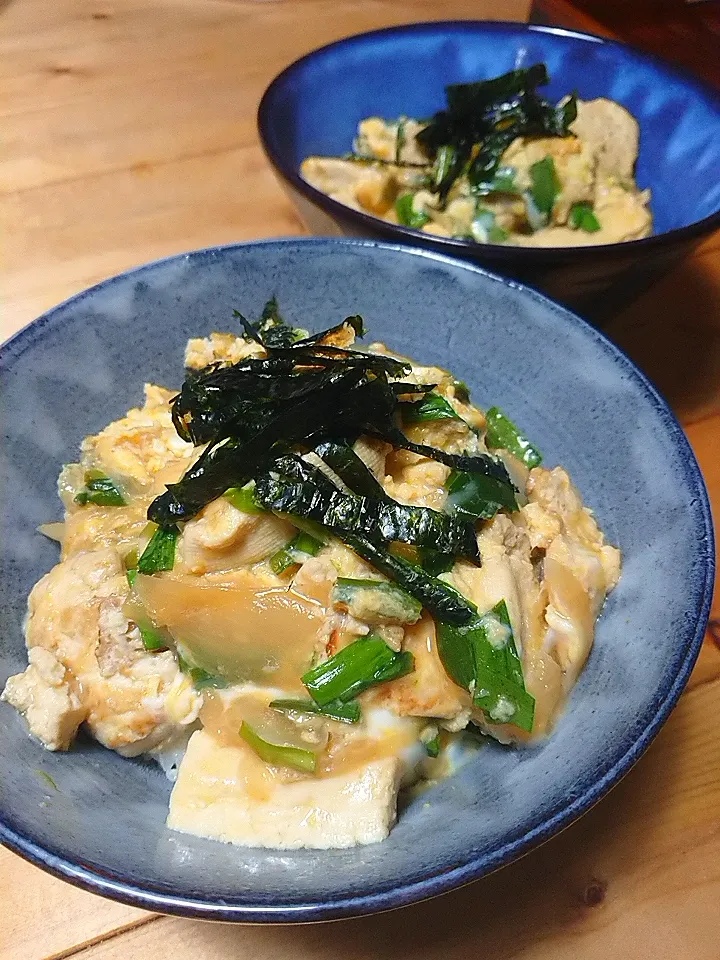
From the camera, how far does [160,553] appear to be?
1.29 m

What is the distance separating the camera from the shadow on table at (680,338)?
2.04m

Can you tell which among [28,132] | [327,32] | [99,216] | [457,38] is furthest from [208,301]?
[327,32]

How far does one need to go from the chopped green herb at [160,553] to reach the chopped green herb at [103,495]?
172 millimetres

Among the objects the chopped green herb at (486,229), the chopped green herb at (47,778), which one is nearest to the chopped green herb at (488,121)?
the chopped green herb at (486,229)

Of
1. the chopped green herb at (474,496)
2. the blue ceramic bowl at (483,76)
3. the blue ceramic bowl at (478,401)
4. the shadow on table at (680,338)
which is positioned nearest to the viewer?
the blue ceramic bowl at (478,401)

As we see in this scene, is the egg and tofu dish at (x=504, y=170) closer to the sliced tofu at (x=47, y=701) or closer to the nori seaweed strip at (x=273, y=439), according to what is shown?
the nori seaweed strip at (x=273, y=439)

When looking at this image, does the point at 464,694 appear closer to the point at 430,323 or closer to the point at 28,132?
Answer: the point at 430,323

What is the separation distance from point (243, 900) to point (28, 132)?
2.63 m

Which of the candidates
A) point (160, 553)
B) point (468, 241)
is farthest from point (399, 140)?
point (160, 553)

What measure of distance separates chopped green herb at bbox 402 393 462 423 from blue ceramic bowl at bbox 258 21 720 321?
0.59 m

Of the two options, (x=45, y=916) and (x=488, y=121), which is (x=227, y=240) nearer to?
(x=488, y=121)

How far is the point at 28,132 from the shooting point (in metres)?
2.73

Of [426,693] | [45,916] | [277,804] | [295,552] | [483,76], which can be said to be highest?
[483,76]

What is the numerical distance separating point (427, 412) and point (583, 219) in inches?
40.2
